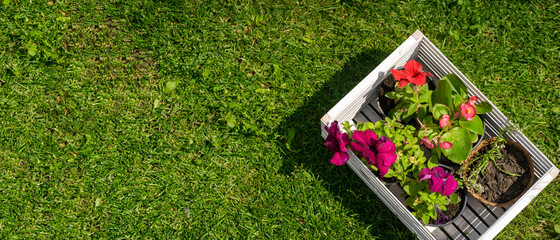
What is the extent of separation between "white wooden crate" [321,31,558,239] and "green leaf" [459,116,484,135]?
0.14 m

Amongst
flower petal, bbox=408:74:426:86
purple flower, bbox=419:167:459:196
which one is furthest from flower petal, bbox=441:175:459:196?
flower petal, bbox=408:74:426:86

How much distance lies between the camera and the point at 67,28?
3373 mm

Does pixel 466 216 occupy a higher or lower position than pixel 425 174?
lower

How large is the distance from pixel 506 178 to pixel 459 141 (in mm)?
471

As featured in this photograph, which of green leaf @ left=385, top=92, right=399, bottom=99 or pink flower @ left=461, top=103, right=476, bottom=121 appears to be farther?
green leaf @ left=385, top=92, right=399, bottom=99

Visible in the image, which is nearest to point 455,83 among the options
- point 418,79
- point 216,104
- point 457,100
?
point 457,100

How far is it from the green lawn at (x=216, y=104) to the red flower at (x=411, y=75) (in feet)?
3.14

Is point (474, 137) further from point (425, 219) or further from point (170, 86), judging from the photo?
point (170, 86)

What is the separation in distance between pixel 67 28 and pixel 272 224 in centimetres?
211

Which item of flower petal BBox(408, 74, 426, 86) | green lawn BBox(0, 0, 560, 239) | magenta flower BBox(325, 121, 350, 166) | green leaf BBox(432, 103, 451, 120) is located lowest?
green lawn BBox(0, 0, 560, 239)

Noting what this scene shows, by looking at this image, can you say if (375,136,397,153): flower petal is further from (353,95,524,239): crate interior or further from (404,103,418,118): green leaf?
(353,95,524,239): crate interior

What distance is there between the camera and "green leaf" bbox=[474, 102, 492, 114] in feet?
7.88

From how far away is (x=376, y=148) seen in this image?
2244 millimetres

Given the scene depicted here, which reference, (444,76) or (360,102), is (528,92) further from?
(360,102)
